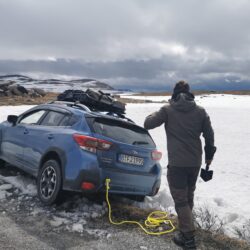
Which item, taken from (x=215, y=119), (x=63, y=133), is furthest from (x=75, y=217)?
(x=215, y=119)

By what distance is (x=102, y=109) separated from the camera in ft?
25.8

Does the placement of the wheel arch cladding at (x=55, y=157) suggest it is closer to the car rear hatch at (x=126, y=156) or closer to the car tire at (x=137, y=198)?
the car rear hatch at (x=126, y=156)

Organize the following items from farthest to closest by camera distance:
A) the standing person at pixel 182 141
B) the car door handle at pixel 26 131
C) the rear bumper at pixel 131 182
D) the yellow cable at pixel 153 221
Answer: the car door handle at pixel 26 131 → the rear bumper at pixel 131 182 → the yellow cable at pixel 153 221 → the standing person at pixel 182 141

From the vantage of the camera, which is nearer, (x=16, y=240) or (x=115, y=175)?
(x=16, y=240)

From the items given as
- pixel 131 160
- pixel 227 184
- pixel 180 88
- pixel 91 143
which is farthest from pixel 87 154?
pixel 227 184

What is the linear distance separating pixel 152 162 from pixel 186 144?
1593mm

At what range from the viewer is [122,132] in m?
6.45

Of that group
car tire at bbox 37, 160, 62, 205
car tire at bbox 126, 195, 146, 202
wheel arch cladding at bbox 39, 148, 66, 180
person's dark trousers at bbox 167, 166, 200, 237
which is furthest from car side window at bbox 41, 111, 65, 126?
person's dark trousers at bbox 167, 166, 200, 237

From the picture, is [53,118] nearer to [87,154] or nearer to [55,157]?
[55,157]

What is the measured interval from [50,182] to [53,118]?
4.45ft

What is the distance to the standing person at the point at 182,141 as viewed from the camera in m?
5.09

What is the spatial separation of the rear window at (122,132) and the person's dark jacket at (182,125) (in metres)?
1.22

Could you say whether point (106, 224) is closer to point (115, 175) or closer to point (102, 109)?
point (115, 175)

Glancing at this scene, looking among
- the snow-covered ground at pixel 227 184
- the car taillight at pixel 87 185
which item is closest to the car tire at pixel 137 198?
the snow-covered ground at pixel 227 184
